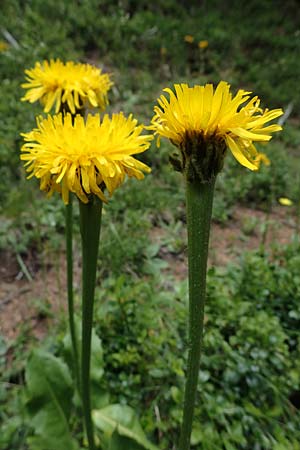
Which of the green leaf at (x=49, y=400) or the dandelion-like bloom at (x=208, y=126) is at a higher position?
the dandelion-like bloom at (x=208, y=126)

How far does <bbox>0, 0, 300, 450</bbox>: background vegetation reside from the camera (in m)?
1.72

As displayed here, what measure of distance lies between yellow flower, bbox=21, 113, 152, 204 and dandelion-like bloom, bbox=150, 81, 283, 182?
16 cm

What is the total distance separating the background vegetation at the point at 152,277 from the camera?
5.65 feet

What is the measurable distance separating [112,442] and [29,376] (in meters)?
0.54

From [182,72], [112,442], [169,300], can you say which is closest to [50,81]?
[169,300]

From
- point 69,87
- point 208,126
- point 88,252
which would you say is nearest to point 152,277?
point 69,87

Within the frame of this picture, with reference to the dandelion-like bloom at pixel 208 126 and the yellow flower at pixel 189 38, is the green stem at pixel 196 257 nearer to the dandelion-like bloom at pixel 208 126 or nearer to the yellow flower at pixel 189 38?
the dandelion-like bloom at pixel 208 126

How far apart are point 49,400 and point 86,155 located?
47.1 inches

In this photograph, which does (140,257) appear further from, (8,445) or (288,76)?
(288,76)

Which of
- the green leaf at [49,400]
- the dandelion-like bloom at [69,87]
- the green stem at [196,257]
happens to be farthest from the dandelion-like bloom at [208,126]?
the green leaf at [49,400]

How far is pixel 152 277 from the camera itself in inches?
98.9

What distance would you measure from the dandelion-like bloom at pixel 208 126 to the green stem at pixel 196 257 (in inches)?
1.7

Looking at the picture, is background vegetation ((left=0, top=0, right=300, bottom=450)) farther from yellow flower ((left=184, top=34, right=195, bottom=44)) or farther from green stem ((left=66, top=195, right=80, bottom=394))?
yellow flower ((left=184, top=34, right=195, bottom=44))

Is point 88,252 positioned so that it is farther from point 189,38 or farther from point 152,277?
point 189,38
